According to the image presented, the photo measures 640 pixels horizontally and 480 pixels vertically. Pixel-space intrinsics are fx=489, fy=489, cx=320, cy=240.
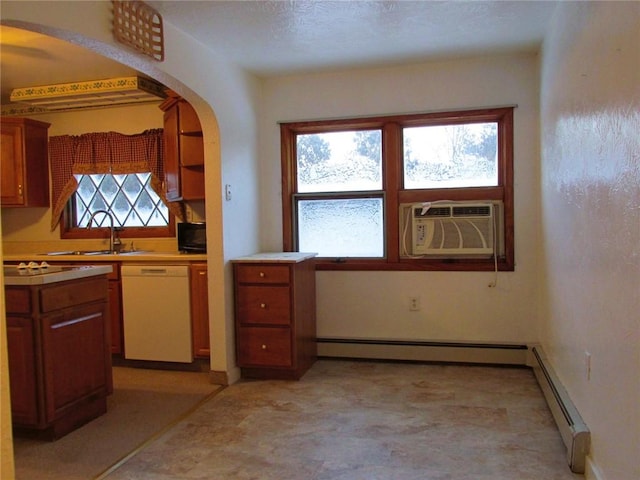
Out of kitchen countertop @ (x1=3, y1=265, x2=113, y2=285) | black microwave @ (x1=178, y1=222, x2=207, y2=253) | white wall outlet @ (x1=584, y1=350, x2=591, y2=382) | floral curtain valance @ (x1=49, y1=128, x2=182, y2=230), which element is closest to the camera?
white wall outlet @ (x1=584, y1=350, x2=591, y2=382)

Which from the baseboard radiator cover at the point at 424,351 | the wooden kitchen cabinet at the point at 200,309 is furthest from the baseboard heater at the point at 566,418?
the wooden kitchen cabinet at the point at 200,309

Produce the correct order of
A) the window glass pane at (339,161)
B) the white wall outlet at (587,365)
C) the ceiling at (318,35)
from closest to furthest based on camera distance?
the white wall outlet at (587,365) → the ceiling at (318,35) → the window glass pane at (339,161)

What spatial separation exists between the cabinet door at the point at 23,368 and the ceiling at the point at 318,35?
5.55ft

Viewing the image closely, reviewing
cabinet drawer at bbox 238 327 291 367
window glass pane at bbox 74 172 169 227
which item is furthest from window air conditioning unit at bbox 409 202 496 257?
window glass pane at bbox 74 172 169 227

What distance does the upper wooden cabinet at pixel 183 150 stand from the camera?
359cm

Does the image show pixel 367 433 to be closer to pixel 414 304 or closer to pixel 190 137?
pixel 414 304

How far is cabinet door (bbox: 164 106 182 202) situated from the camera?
368cm

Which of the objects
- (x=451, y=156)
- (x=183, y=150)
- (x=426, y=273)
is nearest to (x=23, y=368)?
(x=183, y=150)

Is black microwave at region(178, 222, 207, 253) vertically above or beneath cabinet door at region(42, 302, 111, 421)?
above

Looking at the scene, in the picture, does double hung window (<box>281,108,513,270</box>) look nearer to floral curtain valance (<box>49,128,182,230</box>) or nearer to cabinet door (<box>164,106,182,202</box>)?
cabinet door (<box>164,106,182,202</box>)

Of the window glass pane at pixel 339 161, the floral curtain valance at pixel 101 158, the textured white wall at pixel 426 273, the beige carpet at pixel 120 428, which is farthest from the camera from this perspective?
the floral curtain valance at pixel 101 158

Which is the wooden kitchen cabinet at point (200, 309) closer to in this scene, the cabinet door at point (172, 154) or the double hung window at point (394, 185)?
the cabinet door at point (172, 154)

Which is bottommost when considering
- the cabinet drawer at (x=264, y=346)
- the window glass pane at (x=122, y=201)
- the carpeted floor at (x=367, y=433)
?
the carpeted floor at (x=367, y=433)

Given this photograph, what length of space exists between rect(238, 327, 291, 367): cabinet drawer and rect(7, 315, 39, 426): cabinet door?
1.32m
